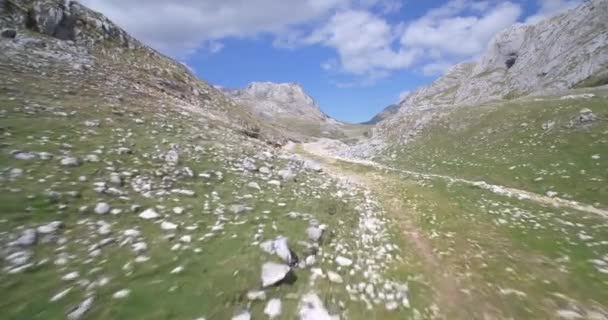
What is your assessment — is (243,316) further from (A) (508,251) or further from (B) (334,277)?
(A) (508,251)

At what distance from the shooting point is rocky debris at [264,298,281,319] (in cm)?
717

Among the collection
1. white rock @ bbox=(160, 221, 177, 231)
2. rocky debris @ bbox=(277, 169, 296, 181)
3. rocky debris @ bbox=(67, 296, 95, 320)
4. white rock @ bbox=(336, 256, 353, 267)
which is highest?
rocky debris @ bbox=(277, 169, 296, 181)

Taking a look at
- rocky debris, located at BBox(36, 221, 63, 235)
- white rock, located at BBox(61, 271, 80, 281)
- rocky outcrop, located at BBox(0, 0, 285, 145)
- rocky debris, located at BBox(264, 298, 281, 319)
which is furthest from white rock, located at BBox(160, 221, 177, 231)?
rocky outcrop, located at BBox(0, 0, 285, 145)

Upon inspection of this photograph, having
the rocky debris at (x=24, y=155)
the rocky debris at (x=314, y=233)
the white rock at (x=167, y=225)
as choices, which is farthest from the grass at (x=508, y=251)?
the rocky debris at (x=24, y=155)

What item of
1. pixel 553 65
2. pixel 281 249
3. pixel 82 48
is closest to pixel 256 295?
pixel 281 249

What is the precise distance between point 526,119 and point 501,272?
34265 mm

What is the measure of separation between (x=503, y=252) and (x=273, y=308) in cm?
1022

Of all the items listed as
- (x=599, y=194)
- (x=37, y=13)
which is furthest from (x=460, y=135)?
(x=37, y=13)

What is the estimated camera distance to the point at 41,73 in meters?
22.6

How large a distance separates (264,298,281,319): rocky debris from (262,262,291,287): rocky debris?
1.91 ft

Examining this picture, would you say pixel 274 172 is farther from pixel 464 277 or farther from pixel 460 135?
pixel 460 135

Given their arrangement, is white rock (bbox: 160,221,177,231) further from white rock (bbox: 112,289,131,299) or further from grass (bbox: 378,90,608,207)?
grass (bbox: 378,90,608,207)

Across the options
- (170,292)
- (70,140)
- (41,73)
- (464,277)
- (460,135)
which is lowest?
(170,292)

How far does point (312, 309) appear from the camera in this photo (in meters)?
7.61
